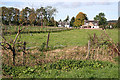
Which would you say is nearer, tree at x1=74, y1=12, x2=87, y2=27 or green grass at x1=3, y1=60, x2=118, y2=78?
green grass at x1=3, y1=60, x2=118, y2=78

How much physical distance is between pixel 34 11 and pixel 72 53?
3465mm

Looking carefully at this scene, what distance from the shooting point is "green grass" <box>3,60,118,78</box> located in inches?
213

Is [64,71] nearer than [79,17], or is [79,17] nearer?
[64,71]

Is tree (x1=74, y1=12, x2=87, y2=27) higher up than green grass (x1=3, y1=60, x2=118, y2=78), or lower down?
higher up

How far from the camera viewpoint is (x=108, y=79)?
199 inches

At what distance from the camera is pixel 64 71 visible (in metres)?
6.07

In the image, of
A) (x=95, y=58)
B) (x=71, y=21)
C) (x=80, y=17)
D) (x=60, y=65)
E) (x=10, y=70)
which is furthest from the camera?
(x=71, y=21)

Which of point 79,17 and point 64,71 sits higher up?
point 79,17

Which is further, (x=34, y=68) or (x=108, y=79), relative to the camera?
(x=34, y=68)

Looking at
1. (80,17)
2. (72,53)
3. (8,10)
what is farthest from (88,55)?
(80,17)

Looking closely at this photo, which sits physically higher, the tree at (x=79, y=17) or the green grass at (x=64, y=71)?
the tree at (x=79, y=17)

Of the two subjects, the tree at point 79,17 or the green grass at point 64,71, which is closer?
the green grass at point 64,71

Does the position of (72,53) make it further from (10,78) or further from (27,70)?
(10,78)

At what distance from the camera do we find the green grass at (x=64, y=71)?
17.8ft
